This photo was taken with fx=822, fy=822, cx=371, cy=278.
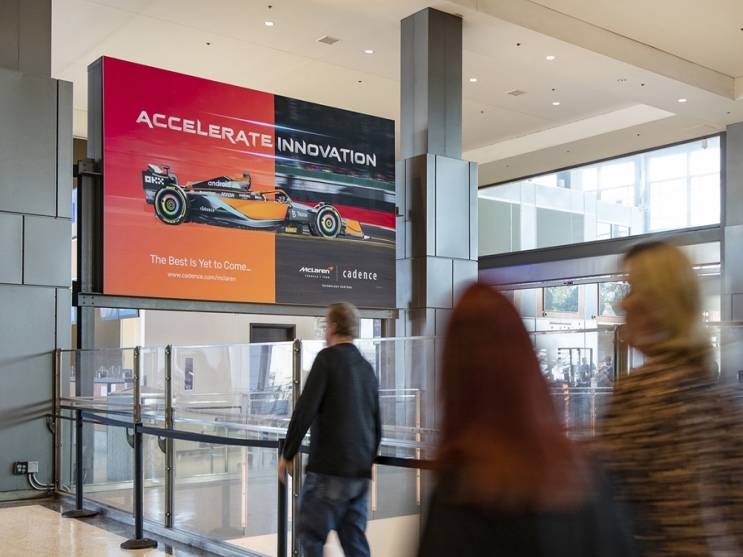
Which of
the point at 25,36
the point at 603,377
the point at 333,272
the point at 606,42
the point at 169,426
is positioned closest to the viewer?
the point at 603,377

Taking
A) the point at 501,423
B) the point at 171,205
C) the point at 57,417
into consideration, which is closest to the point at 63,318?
the point at 57,417

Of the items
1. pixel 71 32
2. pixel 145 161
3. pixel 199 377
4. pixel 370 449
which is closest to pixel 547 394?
pixel 370 449

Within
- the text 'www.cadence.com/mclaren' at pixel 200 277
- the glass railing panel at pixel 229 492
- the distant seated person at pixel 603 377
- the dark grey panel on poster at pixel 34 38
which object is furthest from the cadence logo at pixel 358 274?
the distant seated person at pixel 603 377

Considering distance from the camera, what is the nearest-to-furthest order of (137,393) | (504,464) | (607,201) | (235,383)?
(504,464), (235,383), (137,393), (607,201)

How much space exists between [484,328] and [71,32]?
39.3 ft

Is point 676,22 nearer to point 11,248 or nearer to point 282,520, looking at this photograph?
point 11,248

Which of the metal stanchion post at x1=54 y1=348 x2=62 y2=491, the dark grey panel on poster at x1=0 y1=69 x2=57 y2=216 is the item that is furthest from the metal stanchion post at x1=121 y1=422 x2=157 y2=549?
the dark grey panel on poster at x1=0 y1=69 x2=57 y2=216

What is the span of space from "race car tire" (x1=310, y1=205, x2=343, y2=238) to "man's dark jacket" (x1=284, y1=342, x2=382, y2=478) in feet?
21.5

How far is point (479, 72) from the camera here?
13492 millimetres

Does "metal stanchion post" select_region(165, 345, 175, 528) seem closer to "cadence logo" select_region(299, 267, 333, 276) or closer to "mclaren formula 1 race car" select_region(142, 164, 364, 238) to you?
"mclaren formula 1 race car" select_region(142, 164, 364, 238)

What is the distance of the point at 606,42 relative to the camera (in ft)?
38.7

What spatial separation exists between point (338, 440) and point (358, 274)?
6920 millimetres

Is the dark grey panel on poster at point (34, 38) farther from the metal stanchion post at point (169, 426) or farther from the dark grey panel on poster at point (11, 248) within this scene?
the metal stanchion post at point (169, 426)

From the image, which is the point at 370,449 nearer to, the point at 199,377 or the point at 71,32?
the point at 199,377
